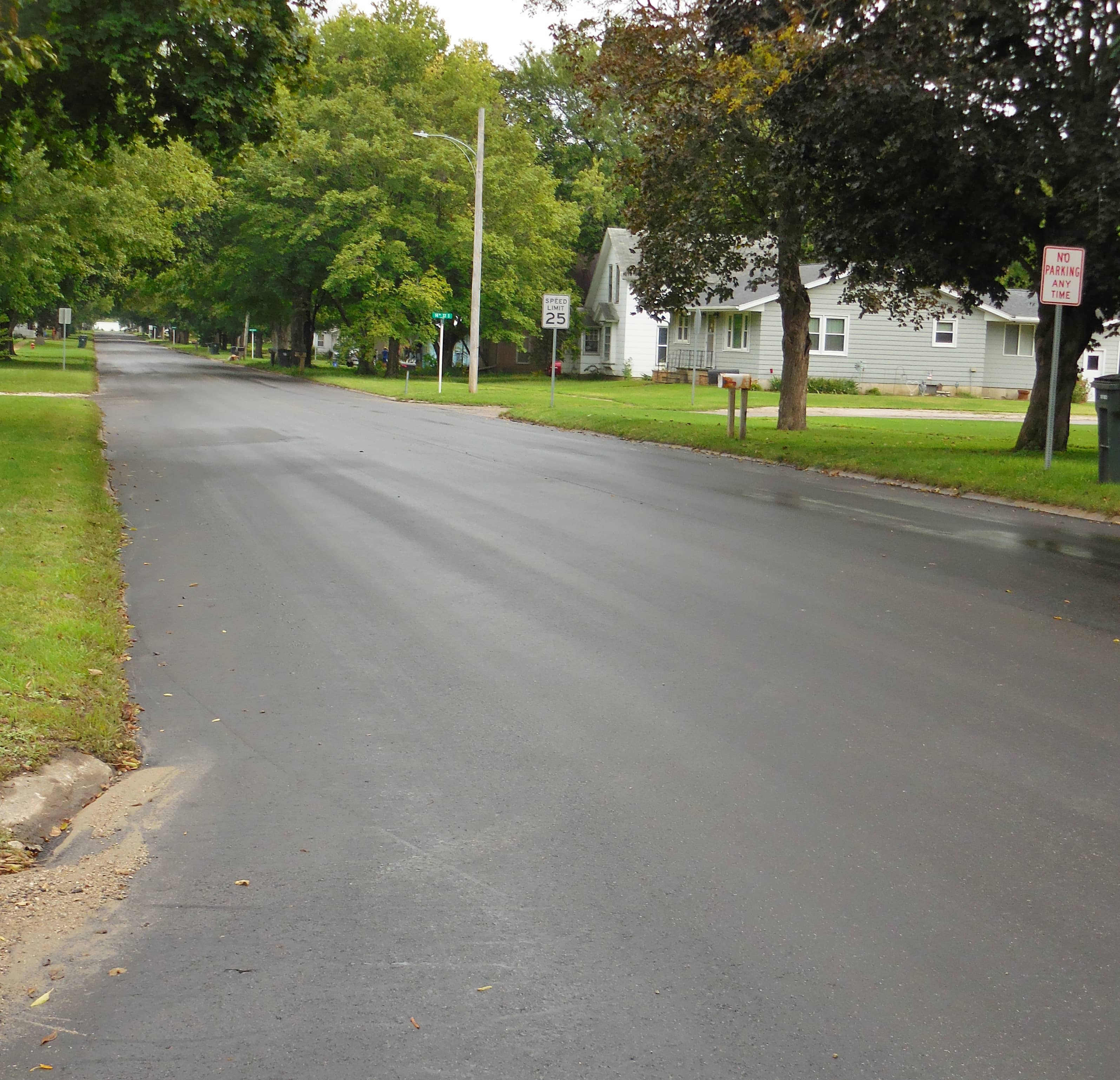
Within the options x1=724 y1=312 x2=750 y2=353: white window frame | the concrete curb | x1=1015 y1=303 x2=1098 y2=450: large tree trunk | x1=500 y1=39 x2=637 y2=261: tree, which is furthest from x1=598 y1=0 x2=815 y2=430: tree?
x1=500 y1=39 x2=637 y2=261: tree

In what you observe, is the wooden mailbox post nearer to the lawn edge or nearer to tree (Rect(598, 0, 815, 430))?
the lawn edge

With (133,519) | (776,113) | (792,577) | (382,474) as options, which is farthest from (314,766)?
(776,113)

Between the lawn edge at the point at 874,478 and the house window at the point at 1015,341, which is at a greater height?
the house window at the point at 1015,341

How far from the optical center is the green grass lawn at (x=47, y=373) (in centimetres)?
3472

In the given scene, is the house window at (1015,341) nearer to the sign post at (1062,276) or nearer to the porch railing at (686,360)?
the porch railing at (686,360)

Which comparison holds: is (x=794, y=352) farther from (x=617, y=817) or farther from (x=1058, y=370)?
(x=617, y=817)

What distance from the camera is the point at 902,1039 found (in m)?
3.38

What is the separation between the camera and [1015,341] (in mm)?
54156

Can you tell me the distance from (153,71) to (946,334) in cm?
4319

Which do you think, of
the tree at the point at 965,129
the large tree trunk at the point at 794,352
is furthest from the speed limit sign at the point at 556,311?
the tree at the point at 965,129

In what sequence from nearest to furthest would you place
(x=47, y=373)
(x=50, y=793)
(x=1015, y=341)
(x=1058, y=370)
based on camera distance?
(x=50, y=793) < (x=1058, y=370) < (x=47, y=373) < (x=1015, y=341)

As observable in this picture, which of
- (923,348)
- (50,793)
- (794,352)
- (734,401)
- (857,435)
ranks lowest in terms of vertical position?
(50,793)

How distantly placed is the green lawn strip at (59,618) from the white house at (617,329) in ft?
163

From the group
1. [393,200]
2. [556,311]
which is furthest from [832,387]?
[556,311]
